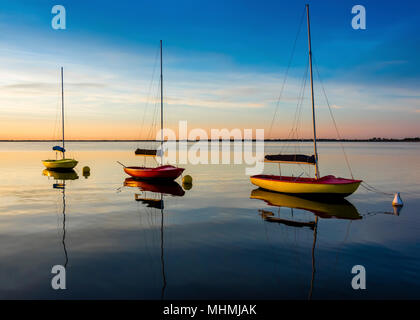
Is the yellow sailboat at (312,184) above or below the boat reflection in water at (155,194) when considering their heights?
above

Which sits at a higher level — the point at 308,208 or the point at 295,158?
the point at 295,158

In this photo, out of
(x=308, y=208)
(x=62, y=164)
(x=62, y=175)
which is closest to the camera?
(x=308, y=208)

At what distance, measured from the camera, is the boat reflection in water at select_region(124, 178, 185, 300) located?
18.5 metres

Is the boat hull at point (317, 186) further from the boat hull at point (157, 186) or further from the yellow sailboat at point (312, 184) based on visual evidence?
the boat hull at point (157, 186)

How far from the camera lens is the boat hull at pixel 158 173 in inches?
1296

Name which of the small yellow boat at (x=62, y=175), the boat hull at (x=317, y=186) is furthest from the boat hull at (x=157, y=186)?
the boat hull at (x=317, y=186)

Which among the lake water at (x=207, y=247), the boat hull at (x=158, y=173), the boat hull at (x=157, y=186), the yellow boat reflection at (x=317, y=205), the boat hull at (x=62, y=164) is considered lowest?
the lake water at (x=207, y=247)

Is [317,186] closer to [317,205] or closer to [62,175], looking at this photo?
[317,205]

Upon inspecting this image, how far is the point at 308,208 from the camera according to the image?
21.3 m

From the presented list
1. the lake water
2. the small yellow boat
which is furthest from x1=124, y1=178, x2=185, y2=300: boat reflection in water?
the small yellow boat

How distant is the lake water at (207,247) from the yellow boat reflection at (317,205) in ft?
0.42

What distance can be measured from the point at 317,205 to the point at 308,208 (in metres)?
1.44

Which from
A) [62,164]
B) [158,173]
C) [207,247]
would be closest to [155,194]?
[158,173]

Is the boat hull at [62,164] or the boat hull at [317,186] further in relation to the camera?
the boat hull at [62,164]
